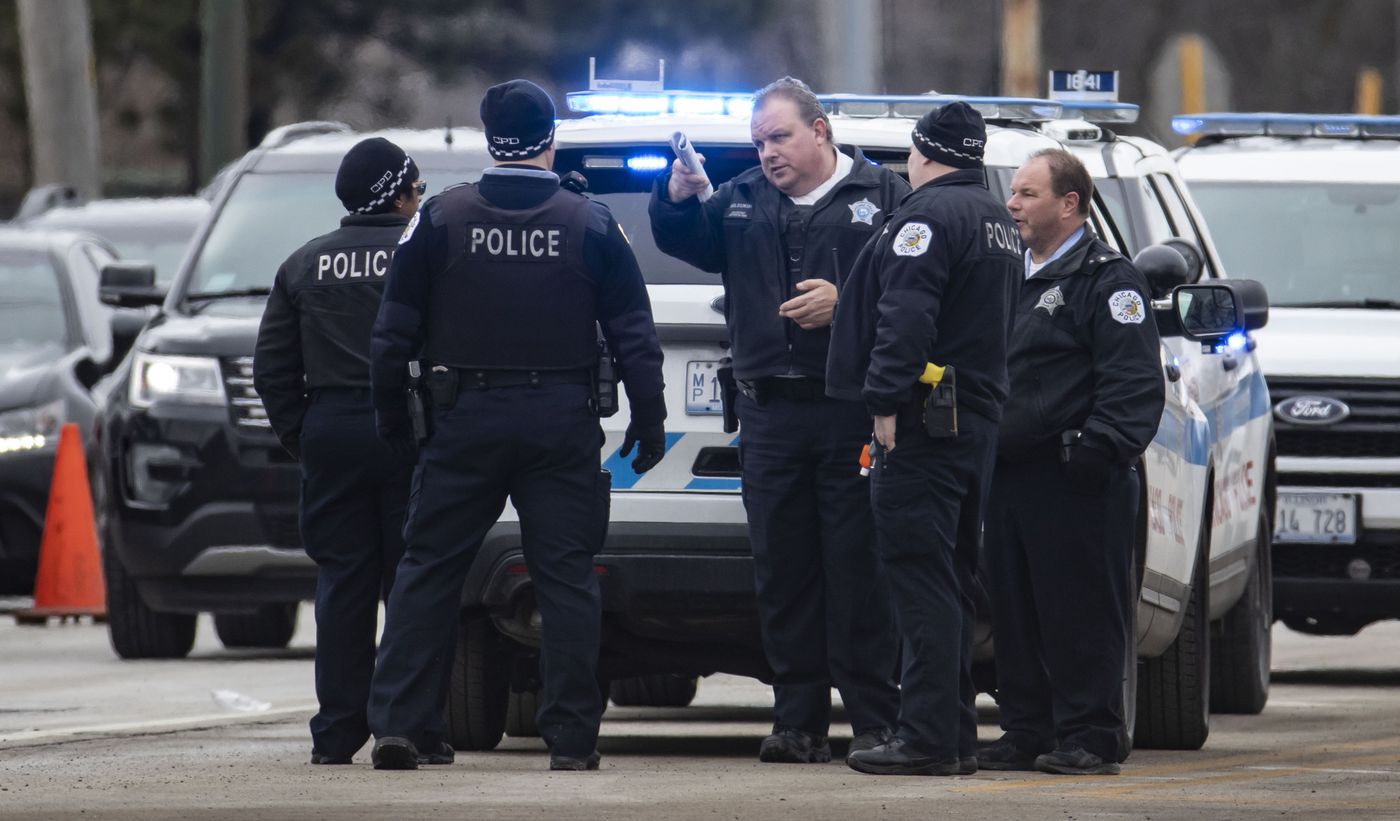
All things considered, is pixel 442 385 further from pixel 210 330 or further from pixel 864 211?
pixel 210 330

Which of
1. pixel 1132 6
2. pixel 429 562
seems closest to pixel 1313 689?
pixel 429 562

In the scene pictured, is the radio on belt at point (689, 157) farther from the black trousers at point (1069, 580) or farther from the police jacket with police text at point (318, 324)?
the black trousers at point (1069, 580)

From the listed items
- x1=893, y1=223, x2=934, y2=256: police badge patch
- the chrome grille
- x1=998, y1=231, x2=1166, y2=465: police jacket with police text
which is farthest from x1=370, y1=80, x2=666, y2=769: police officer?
the chrome grille

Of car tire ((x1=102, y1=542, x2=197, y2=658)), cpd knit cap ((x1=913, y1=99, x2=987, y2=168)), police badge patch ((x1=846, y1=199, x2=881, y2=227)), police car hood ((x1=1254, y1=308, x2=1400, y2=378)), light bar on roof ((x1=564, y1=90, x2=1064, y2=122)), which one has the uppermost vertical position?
light bar on roof ((x1=564, y1=90, x2=1064, y2=122))

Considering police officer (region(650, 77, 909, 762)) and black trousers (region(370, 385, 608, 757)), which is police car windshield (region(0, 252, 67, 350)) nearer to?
black trousers (region(370, 385, 608, 757))

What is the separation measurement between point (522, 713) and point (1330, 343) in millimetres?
4484

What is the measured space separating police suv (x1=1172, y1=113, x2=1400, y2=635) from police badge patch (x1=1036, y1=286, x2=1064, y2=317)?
3.79 meters

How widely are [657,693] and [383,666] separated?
131 inches

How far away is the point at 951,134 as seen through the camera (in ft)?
28.5

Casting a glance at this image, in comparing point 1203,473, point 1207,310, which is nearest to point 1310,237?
point 1203,473

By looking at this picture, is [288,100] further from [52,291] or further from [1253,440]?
[1253,440]

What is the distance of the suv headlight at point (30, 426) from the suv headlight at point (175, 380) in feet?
9.32

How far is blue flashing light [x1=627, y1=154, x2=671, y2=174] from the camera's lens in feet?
30.8

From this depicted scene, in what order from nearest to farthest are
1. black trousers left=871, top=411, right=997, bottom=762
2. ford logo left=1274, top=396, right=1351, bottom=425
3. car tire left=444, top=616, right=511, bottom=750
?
1. black trousers left=871, top=411, right=997, bottom=762
2. car tire left=444, top=616, right=511, bottom=750
3. ford logo left=1274, top=396, right=1351, bottom=425
